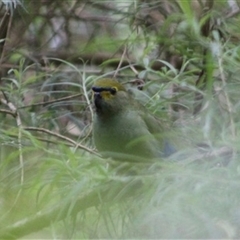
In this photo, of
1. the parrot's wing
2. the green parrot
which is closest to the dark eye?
the green parrot

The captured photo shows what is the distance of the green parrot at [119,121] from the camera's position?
1.78 metres

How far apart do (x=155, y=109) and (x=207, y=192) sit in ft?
2.36

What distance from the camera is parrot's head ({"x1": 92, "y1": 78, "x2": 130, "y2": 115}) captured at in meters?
1.96

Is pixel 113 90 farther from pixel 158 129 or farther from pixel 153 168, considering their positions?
pixel 153 168

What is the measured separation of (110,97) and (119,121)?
0.07m

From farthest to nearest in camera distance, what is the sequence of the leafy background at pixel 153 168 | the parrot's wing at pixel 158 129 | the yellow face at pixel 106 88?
the yellow face at pixel 106 88
the parrot's wing at pixel 158 129
the leafy background at pixel 153 168

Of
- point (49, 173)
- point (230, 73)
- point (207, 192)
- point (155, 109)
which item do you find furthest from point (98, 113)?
point (207, 192)

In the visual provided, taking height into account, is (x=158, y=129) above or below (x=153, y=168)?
below

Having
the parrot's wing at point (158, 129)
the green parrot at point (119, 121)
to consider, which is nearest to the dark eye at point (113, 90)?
the green parrot at point (119, 121)

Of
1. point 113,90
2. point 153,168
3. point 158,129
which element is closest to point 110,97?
point 113,90

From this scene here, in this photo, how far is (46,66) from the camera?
256 centimetres

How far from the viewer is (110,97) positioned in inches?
78.0

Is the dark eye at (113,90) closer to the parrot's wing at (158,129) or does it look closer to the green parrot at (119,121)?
the green parrot at (119,121)

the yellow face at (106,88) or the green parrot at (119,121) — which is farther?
the yellow face at (106,88)
